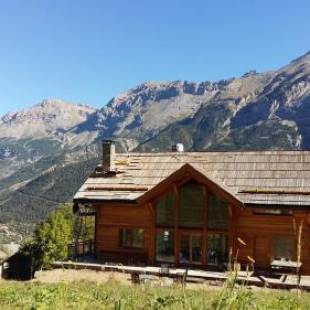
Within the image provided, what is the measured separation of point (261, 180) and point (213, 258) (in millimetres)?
5275

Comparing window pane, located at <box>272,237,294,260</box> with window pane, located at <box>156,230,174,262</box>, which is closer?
window pane, located at <box>272,237,294,260</box>

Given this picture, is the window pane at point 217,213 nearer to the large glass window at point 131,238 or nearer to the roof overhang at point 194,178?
the roof overhang at point 194,178

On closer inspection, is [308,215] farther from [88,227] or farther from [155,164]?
[88,227]

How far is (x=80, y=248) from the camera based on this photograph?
33656mm

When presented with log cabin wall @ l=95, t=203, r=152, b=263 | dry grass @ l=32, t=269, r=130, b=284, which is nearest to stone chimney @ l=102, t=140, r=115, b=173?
log cabin wall @ l=95, t=203, r=152, b=263

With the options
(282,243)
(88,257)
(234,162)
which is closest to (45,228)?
(88,257)

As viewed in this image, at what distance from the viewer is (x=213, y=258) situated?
92.9 ft

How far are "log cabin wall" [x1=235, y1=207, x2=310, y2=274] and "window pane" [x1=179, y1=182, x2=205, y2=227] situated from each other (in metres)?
2.11

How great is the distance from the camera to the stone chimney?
3357 centimetres

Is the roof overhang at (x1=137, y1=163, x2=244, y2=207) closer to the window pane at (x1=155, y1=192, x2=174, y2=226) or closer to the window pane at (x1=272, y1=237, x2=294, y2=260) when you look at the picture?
the window pane at (x1=155, y1=192, x2=174, y2=226)

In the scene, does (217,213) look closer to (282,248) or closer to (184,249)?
(184,249)

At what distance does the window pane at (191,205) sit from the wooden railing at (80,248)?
7537 millimetres

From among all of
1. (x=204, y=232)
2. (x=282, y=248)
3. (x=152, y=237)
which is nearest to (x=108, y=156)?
(x=152, y=237)

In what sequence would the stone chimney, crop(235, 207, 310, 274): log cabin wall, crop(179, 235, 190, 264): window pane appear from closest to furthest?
crop(235, 207, 310, 274): log cabin wall
crop(179, 235, 190, 264): window pane
the stone chimney
